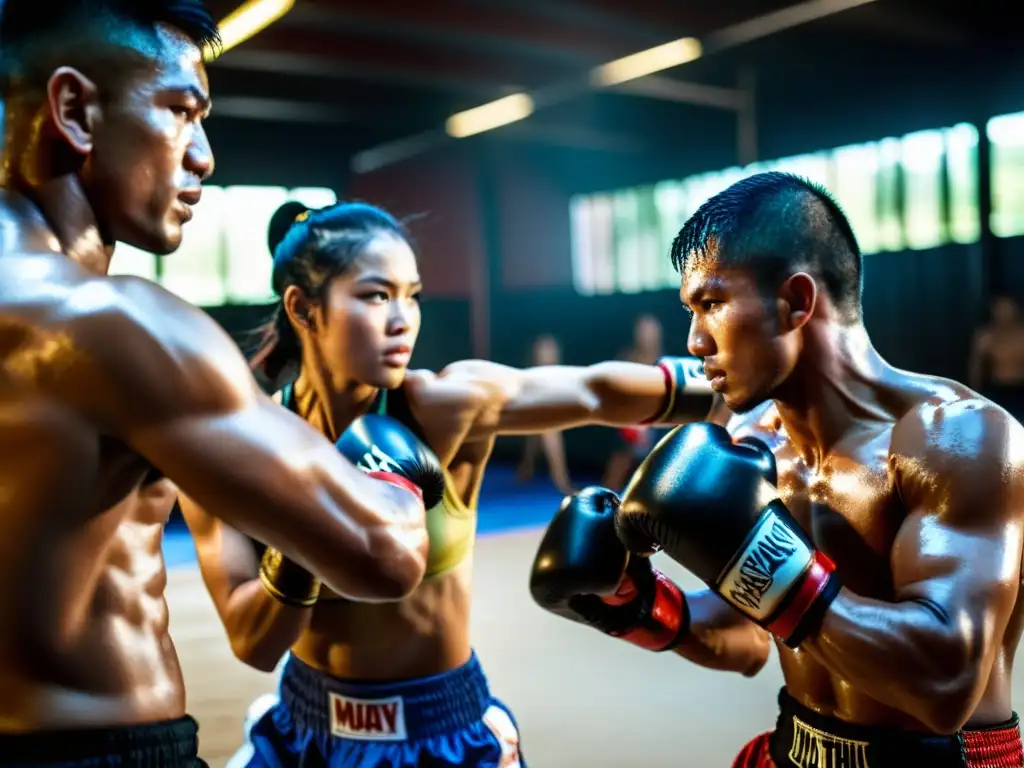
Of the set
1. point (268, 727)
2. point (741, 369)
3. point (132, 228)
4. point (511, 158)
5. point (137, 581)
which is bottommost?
point (268, 727)

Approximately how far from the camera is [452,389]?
2297 mm

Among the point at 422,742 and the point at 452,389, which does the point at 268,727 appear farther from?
the point at 452,389

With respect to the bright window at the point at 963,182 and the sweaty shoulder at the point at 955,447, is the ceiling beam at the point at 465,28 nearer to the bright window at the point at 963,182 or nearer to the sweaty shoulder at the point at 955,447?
the bright window at the point at 963,182

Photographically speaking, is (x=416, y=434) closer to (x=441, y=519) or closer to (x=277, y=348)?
(x=441, y=519)

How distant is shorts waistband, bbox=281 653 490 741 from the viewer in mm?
2139

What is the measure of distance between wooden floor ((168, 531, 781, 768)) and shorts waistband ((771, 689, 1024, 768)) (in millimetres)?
1859

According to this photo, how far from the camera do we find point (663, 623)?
1.98 meters

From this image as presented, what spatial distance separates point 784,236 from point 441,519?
99cm

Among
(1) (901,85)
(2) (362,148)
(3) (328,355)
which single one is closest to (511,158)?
(2) (362,148)

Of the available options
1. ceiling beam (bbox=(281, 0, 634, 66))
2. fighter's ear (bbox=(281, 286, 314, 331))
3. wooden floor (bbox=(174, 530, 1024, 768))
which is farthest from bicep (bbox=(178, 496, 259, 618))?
ceiling beam (bbox=(281, 0, 634, 66))

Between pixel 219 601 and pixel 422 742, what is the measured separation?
523mm

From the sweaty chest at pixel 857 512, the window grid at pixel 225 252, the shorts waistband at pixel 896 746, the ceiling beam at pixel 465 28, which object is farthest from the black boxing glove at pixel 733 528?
the window grid at pixel 225 252

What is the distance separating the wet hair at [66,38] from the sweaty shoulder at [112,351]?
0.28 metres

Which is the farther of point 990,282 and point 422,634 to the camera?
point 990,282
